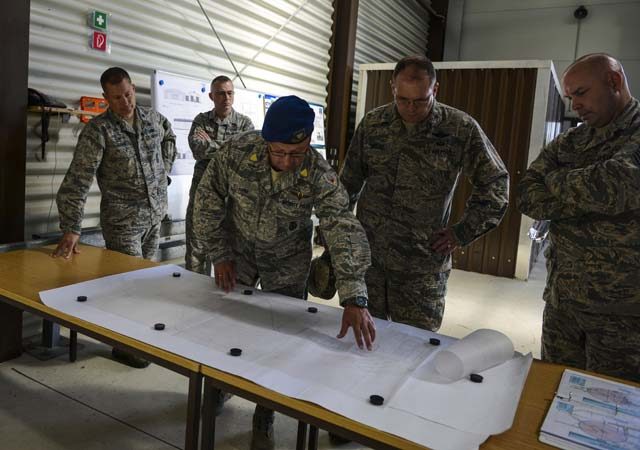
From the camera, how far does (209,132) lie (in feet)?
11.8

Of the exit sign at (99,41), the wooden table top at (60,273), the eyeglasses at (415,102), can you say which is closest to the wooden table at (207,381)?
the wooden table top at (60,273)

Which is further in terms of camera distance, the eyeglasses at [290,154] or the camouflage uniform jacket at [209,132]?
the camouflage uniform jacket at [209,132]

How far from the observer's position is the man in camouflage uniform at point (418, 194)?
6.83 feet

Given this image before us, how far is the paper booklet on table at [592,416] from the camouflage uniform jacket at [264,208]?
0.68 m

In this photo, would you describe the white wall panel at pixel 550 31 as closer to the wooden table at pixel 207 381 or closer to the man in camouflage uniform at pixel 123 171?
the man in camouflage uniform at pixel 123 171

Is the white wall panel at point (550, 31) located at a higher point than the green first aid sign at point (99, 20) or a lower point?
higher

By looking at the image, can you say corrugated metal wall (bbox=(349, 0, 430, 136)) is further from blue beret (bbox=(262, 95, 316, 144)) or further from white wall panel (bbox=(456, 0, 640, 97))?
blue beret (bbox=(262, 95, 316, 144))

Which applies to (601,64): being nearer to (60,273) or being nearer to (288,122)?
(288,122)

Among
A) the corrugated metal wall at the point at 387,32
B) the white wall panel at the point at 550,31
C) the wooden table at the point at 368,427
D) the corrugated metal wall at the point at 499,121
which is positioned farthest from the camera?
the white wall panel at the point at 550,31

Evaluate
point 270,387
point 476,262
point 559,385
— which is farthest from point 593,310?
point 476,262

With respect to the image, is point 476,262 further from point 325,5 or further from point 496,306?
point 325,5

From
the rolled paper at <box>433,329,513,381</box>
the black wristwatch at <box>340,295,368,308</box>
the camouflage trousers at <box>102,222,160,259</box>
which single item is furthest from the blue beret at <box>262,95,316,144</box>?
the camouflage trousers at <box>102,222,160,259</box>

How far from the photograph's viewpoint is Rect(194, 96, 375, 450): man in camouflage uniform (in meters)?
1.63

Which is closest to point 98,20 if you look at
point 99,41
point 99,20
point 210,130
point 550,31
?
point 99,20
